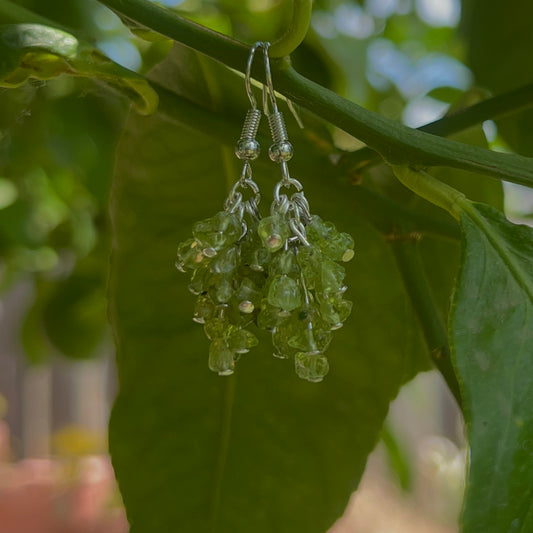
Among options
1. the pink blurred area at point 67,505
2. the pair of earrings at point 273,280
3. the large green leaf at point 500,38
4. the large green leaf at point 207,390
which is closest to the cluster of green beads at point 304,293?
the pair of earrings at point 273,280

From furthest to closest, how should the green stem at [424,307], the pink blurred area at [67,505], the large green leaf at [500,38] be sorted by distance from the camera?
the pink blurred area at [67,505]
the large green leaf at [500,38]
the green stem at [424,307]

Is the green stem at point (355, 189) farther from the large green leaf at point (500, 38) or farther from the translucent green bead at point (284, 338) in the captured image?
the large green leaf at point (500, 38)

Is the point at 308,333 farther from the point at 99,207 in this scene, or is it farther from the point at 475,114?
the point at 99,207

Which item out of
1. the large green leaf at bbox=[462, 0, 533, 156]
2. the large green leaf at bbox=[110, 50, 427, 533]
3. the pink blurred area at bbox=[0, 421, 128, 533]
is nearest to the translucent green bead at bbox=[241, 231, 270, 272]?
the large green leaf at bbox=[110, 50, 427, 533]

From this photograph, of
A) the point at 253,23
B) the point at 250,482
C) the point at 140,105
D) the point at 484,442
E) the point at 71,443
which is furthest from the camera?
the point at 71,443

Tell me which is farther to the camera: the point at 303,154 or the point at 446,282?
the point at 446,282

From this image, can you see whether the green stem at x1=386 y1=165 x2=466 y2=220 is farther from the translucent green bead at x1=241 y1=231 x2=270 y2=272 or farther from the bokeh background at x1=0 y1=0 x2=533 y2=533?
the bokeh background at x1=0 y1=0 x2=533 y2=533

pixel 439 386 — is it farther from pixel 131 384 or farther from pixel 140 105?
pixel 140 105

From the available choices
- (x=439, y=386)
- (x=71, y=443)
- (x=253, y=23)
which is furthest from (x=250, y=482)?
(x=439, y=386)
